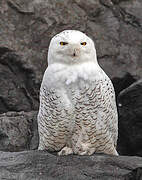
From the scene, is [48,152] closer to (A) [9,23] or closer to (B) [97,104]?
(B) [97,104]

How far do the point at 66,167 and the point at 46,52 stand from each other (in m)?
2.02

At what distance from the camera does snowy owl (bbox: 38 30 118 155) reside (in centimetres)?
314

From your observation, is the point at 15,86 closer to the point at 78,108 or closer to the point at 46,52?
the point at 46,52

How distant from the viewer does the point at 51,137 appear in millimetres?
3307

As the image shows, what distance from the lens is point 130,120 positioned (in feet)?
14.4

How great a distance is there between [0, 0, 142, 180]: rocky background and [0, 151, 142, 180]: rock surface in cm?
95

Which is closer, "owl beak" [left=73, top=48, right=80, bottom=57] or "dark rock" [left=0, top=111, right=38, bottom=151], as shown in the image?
"owl beak" [left=73, top=48, right=80, bottom=57]

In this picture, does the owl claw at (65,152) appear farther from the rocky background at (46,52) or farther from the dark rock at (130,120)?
the dark rock at (130,120)

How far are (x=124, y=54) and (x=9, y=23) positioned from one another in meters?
1.38

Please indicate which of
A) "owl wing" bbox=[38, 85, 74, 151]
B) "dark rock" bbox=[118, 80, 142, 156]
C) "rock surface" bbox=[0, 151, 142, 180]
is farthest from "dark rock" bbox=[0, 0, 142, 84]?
"rock surface" bbox=[0, 151, 142, 180]

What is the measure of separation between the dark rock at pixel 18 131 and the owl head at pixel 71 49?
1216mm

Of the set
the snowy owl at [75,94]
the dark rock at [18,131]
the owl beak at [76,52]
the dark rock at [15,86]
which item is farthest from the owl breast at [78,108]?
the dark rock at [15,86]

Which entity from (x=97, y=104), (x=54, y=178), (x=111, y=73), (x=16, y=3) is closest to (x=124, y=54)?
(x=111, y=73)

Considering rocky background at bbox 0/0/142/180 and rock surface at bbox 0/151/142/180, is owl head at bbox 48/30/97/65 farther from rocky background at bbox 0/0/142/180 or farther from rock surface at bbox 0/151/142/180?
rocky background at bbox 0/0/142/180
